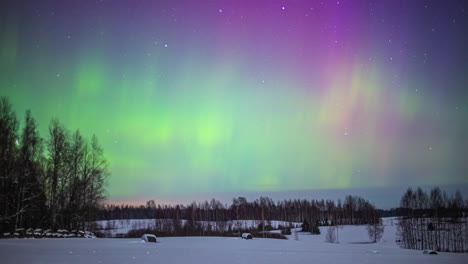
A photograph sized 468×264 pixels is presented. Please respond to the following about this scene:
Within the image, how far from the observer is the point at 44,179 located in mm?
34219

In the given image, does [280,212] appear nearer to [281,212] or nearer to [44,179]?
[281,212]

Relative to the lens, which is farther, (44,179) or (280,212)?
(280,212)

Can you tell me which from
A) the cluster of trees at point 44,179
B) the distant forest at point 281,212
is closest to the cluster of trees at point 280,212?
the distant forest at point 281,212

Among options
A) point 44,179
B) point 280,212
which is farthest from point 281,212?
point 44,179

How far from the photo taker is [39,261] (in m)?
11.9

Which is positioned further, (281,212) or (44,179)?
(281,212)

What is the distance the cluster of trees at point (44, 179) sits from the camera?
95.8 feet

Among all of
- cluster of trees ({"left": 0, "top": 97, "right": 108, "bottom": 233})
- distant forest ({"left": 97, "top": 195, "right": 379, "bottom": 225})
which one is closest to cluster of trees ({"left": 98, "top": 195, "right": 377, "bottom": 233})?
distant forest ({"left": 97, "top": 195, "right": 379, "bottom": 225})

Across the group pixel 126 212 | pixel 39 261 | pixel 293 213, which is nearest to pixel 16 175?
pixel 39 261

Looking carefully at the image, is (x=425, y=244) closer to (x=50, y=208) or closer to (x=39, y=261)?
(x=50, y=208)

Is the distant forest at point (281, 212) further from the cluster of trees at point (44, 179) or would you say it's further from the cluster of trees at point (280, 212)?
the cluster of trees at point (44, 179)

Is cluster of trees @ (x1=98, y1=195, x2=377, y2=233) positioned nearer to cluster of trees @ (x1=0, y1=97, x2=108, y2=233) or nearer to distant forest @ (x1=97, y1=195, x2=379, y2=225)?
distant forest @ (x1=97, y1=195, x2=379, y2=225)

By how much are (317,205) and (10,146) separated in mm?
154697

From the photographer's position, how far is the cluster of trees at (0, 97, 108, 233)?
1150 inches
